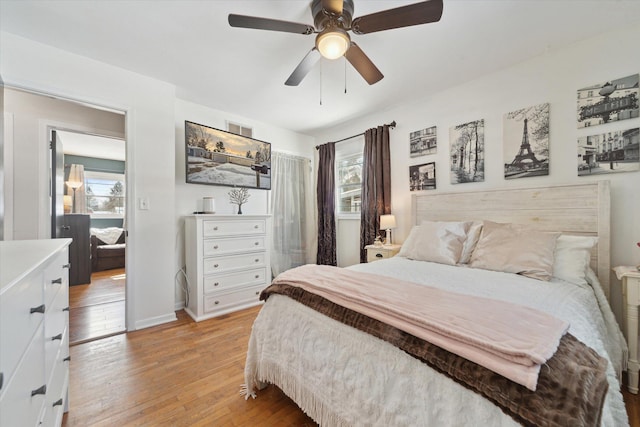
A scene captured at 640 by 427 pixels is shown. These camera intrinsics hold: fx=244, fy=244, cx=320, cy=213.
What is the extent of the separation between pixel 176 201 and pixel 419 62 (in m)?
3.04

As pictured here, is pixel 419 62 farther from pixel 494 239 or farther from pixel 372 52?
A: pixel 494 239

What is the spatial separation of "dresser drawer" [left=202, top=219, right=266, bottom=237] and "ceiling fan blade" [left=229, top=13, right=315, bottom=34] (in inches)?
75.3

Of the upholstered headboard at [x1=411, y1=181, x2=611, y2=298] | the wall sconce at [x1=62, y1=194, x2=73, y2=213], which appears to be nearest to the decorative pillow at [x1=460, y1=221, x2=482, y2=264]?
the upholstered headboard at [x1=411, y1=181, x2=611, y2=298]

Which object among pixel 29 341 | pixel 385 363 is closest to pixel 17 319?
pixel 29 341

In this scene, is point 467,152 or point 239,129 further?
point 239,129

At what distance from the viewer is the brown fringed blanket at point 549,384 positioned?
24.0 inches

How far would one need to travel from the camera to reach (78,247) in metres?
3.99

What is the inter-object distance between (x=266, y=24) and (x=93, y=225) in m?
7.09

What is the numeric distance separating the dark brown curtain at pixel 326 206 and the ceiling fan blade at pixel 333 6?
8.08ft

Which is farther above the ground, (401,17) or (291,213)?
(401,17)

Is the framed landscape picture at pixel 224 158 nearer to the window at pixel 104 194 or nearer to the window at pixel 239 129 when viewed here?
the window at pixel 239 129

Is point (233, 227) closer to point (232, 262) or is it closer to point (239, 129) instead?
point (232, 262)

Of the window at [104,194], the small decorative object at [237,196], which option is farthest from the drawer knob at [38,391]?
the window at [104,194]

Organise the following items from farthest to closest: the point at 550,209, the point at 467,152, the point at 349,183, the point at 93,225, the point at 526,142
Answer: the point at 93,225, the point at 349,183, the point at 467,152, the point at 526,142, the point at 550,209
